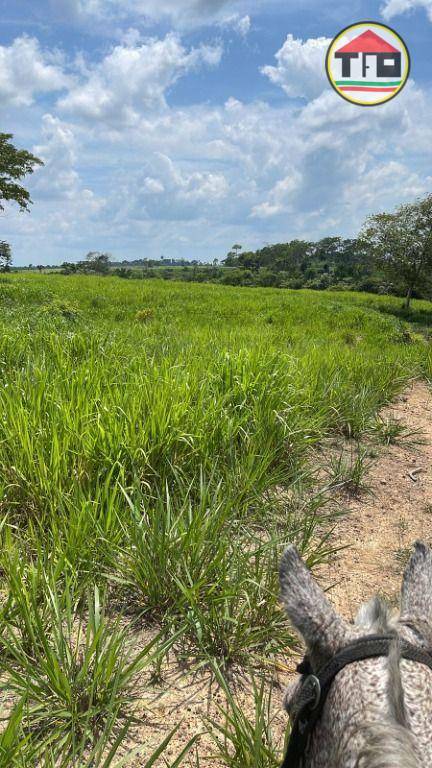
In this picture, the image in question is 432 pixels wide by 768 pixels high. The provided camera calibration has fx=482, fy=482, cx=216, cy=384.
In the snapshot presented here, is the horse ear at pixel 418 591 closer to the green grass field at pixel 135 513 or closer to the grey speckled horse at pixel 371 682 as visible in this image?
the grey speckled horse at pixel 371 682

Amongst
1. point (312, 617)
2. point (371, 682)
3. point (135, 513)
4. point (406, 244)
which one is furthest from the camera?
point (406, 244)

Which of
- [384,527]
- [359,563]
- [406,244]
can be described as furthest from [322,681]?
[406,244]

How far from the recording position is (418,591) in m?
1.24

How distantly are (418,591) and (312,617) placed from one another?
33 centimetres

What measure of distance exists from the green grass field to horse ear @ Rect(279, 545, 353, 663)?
1.05 metres

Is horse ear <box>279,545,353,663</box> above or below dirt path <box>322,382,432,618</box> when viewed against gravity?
above

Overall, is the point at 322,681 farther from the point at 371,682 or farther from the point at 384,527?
the point at 384,527

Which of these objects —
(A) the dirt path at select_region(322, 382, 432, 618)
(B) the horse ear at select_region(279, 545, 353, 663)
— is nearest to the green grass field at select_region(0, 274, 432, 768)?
(A) the dirt path at select_region(322, 382, 432, 618)

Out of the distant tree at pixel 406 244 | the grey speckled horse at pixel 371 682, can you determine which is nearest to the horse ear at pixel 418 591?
the grey speckled horse at pixel 371 682

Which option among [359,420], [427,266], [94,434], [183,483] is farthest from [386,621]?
[427,266]

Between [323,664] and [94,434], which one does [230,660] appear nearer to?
[323,664]

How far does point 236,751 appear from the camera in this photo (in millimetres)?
1845

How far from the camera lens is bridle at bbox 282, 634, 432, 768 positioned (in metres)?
0.98

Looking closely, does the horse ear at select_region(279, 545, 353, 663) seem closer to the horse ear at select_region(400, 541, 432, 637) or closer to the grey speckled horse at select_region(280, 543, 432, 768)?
the grey speckled horse at select_region(280, 543, 432, 768)
